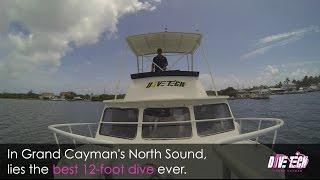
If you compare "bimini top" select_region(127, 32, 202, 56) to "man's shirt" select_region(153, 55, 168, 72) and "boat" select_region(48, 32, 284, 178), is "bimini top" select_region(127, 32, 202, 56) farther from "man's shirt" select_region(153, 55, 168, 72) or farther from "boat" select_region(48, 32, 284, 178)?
"boat" select_region(48, 32, 284, 178)

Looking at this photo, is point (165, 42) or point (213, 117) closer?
point (213, 117)

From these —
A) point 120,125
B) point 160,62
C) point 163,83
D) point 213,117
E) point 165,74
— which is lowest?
point 120,125

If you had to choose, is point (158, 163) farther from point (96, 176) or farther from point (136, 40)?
point (136, 40)

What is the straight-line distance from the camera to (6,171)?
1252 centimetres

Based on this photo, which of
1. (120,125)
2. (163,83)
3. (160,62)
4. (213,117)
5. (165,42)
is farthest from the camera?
(165,42)

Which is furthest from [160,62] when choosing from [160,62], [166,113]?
[166,113]

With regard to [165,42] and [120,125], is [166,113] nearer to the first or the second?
[120,125]

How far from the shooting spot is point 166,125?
7953 millimetres

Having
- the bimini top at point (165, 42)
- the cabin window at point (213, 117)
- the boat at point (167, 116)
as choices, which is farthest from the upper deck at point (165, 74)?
the bimini top at point (165, 42)

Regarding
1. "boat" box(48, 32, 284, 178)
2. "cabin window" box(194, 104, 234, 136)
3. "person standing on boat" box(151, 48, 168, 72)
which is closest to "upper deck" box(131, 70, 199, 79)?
"boat" box(48, 32, 284, 178)

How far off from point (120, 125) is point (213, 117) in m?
2.65

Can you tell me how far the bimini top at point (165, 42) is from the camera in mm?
10594

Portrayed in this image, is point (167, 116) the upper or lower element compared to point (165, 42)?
lower

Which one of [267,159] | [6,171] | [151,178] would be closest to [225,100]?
[267,159]
